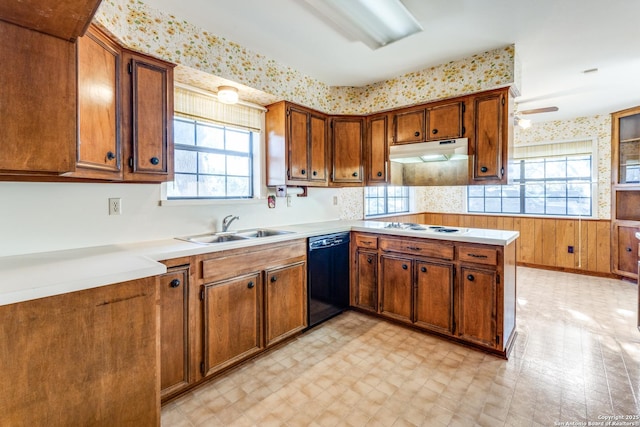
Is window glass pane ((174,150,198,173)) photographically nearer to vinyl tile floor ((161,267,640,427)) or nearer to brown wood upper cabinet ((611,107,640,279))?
vinyl tile floor ((161,267,640,427))

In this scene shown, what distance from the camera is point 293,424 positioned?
1686 mm

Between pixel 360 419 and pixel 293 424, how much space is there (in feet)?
1.25

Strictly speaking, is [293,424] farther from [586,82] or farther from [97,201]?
[586,82]

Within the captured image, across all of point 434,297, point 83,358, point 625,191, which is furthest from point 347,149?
point 625,191

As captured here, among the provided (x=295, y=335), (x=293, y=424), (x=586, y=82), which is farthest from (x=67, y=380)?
(x=586, y=82)

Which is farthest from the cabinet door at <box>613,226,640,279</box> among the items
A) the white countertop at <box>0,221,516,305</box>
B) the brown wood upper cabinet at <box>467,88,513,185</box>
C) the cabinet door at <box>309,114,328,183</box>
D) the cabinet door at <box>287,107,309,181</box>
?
the cabinet door at <box>287,107,309,181</box>

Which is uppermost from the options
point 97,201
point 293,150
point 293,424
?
point 293,150

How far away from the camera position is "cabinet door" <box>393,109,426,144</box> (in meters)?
3.16

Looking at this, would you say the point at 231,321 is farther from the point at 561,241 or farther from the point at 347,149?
the point at 561,241

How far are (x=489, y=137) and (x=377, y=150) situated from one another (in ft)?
3.78

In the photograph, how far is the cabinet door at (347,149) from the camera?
3520mm

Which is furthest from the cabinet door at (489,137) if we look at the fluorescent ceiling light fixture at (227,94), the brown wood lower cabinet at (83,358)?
the brown wood lower cabinet at (83,358)

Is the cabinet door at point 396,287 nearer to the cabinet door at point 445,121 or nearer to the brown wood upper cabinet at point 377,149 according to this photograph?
the brown wood upper cabinet at point 377,149

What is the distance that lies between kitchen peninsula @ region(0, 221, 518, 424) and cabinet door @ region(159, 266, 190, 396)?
0.04 feet
